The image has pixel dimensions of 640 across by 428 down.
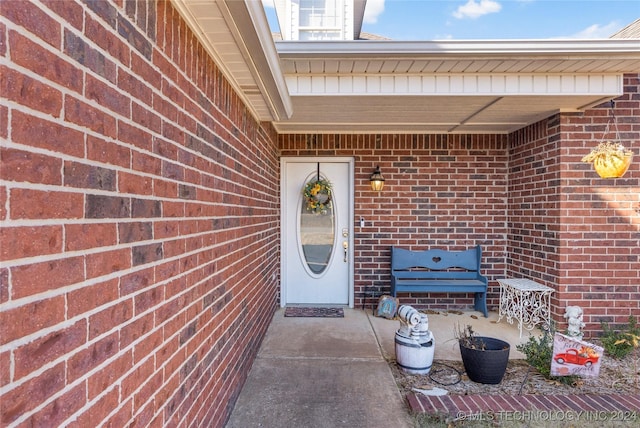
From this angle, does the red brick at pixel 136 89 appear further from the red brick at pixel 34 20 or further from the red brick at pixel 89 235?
the red brick at pixel 89 235

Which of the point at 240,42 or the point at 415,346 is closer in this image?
the point at 240,42

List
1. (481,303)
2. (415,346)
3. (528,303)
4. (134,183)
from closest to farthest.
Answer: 1. (134,183)
2. (415,346)
3. (528,303)
4. (481,303)

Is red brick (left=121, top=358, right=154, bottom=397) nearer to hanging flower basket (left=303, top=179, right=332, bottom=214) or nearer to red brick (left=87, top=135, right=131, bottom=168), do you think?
red brick (left=87, top=135, right=131, bottom=168)

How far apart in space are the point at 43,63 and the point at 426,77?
118 inches

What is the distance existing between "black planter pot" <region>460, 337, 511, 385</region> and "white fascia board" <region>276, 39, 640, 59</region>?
7.44 ft

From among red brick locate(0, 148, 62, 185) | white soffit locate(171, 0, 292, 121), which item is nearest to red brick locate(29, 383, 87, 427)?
red brick locate(0, 148, 62, 185)

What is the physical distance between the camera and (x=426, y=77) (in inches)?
129

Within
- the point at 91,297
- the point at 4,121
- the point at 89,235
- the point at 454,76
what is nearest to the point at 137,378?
the point at 91,297

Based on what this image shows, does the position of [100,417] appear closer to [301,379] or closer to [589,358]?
[301,379]

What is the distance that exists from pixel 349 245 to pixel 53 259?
4.37 meters

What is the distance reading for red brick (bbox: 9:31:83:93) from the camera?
29.4 inches

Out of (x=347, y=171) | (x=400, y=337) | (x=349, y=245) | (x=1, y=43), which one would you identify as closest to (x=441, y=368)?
(x=400, y=337)

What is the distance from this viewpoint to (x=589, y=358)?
290 centimetres

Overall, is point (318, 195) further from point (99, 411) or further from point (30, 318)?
point (30, 318)
